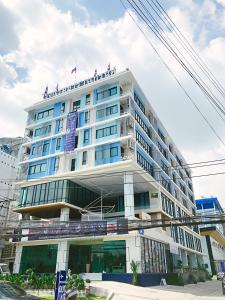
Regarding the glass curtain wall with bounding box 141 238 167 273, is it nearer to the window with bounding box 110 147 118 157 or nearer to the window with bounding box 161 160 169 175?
the window with bounding box 110 147 118 157

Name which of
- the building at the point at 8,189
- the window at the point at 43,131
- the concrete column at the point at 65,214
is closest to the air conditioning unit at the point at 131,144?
the concrete column at the point at 65,214

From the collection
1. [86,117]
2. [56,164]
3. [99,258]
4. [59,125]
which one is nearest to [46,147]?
[59,125]

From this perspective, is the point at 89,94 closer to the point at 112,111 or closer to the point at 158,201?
the point at 112,111

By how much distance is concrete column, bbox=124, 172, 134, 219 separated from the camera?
29545 mm

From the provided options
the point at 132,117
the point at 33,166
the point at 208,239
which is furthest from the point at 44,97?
the point at 208,239

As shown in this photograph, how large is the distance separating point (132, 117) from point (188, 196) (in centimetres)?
3341

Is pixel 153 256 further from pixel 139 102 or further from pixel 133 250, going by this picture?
pixel 139 102

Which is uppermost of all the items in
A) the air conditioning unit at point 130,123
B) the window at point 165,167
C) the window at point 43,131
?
the window at point 43,131

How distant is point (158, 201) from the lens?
123ft

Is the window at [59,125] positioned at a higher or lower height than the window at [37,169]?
higher

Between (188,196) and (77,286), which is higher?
(188,196)

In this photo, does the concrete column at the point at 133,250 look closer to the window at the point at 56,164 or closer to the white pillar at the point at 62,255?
the white pillar at the point at 62,255

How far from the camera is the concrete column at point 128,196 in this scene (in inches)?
1163

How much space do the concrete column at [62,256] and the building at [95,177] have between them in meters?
0.10
